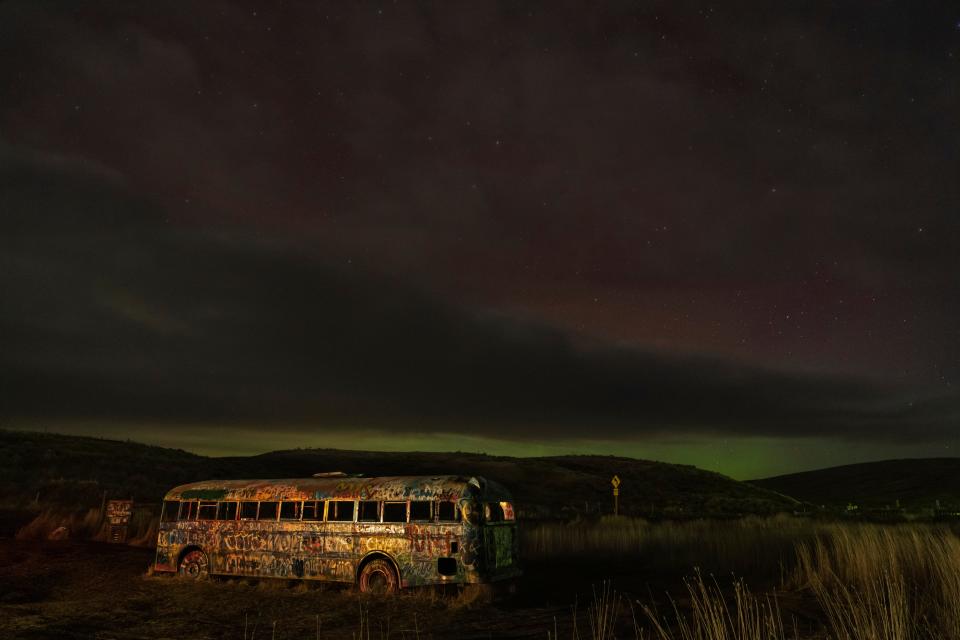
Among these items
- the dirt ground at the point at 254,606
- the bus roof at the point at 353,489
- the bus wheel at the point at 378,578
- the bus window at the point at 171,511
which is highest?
the bus roof at the point at 353,489

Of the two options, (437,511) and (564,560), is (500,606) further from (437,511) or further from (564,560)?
(564,560)

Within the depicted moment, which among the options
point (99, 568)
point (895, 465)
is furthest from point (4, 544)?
point (895, 465)

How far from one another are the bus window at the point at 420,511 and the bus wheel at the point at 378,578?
3.85 ft

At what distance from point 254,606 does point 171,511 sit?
538 centimetres

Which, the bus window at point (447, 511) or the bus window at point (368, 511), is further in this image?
the bus window at point (368, 511)

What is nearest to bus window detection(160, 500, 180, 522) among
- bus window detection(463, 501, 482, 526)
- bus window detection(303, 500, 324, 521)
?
bus window detection(303, 500, 324, 521)

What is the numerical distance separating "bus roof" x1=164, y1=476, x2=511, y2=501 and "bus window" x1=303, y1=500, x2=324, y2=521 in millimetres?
113

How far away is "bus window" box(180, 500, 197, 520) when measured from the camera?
1770cm

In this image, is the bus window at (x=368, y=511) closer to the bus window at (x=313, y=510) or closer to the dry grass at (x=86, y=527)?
the bus window at (x=313, y=510)

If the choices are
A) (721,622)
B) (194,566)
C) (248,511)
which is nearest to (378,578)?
(248,511)

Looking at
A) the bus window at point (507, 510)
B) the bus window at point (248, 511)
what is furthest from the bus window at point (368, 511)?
the bus window at point (248, 511)

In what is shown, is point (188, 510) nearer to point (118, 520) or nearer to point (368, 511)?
point (368, 511)

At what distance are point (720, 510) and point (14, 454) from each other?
51010 millimetres

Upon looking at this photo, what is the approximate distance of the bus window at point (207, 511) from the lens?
17375 mm
